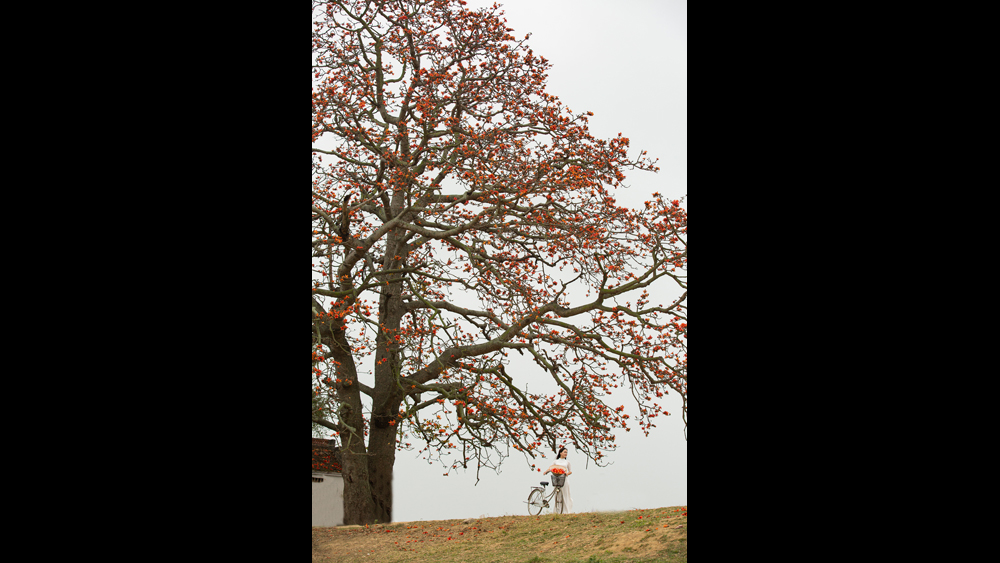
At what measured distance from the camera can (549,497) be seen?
5.91 meters

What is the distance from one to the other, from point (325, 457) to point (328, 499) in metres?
0.38

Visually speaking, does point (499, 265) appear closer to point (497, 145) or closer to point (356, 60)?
point (497, 145)

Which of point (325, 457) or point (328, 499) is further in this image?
point (325, 457)

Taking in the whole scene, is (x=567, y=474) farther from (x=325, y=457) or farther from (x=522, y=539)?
(x=325, y=457)

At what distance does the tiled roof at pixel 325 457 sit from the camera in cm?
635

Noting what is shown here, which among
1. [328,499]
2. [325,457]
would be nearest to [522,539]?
[328,499]

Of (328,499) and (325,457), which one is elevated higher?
(325,457)

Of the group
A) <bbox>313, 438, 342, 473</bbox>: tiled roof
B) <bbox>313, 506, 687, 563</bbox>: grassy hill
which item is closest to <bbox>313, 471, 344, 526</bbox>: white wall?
<bbox>313, 438, 342, 473</bbox>: tiled roof

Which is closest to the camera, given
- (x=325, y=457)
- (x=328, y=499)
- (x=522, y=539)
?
(x=522, y=539)
